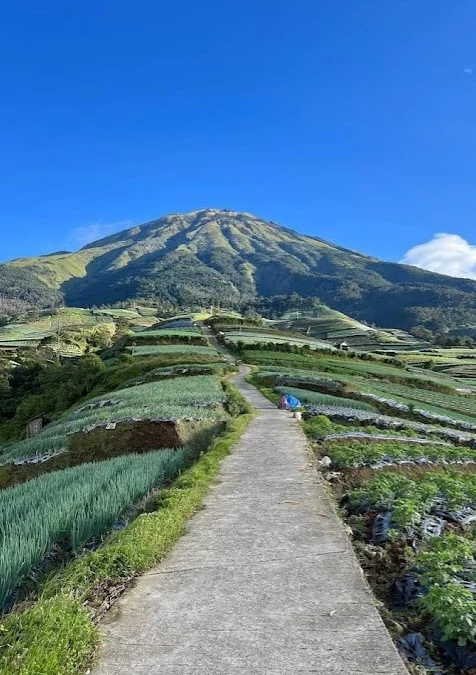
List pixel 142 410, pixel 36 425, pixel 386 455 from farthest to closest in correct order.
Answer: pixel 36 425 < pixel 142 410 < pixel 386 455

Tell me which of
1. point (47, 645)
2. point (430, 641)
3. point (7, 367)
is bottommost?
point (7, 367)

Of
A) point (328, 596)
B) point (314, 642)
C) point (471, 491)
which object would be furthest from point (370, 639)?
point (471, 491)

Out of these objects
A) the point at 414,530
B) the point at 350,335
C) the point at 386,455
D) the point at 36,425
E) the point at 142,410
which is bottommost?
the point at 36,425

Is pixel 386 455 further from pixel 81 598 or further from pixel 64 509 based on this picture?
pixel 81 598

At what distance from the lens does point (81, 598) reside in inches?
233

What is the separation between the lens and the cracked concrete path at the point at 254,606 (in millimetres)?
5062

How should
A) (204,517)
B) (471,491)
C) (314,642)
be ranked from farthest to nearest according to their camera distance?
(471,491), (204,517), (314,642)

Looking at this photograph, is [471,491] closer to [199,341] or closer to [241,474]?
[241,474]

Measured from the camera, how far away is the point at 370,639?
5.48 m

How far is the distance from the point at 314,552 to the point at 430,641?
7.91 feet

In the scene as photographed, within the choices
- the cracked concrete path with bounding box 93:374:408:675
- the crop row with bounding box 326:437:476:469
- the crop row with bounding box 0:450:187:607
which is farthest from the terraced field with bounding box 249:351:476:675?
the crop row with bounding box 0:450:187:607

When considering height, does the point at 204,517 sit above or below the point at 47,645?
below

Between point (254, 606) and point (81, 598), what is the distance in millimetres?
1857

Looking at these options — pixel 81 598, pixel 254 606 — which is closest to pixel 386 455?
pixel 254 606
